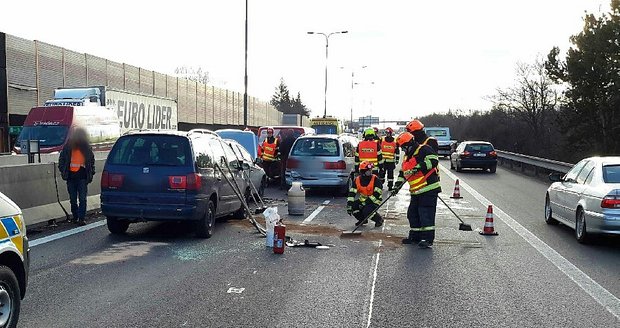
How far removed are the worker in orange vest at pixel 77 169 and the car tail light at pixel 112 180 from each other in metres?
1.51

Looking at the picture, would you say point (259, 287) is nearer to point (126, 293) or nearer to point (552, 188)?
point (126, 293)

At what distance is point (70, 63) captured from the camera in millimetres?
34000

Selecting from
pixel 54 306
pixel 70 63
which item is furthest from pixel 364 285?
pixel 70 63

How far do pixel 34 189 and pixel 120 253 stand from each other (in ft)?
9.76

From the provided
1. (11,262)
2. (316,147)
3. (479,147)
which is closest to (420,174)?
(11,262)

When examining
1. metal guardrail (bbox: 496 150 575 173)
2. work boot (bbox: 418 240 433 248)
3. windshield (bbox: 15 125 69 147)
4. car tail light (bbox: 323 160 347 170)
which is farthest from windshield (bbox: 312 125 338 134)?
work boot (bbox: 418 240 433 248)

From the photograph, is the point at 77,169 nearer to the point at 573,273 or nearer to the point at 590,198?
the point at 573,273

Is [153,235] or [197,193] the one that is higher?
[197,193]

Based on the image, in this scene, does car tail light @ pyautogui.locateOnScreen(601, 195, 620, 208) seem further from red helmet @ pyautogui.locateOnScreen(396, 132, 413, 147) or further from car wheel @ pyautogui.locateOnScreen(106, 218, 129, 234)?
car wheel @ pyautogui.locateOnScreen(106, 218, 129, 234)

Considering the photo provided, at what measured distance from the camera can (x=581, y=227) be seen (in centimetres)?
1003

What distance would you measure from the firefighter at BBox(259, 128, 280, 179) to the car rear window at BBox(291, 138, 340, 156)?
1.99 m

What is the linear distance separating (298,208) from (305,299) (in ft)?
21.9

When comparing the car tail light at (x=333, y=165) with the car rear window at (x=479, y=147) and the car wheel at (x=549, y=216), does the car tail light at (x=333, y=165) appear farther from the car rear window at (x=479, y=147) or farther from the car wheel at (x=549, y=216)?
the car rear window at (x=479, y=147)

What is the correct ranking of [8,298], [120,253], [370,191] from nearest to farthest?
[8,298]
[120,253]
[370,191]
